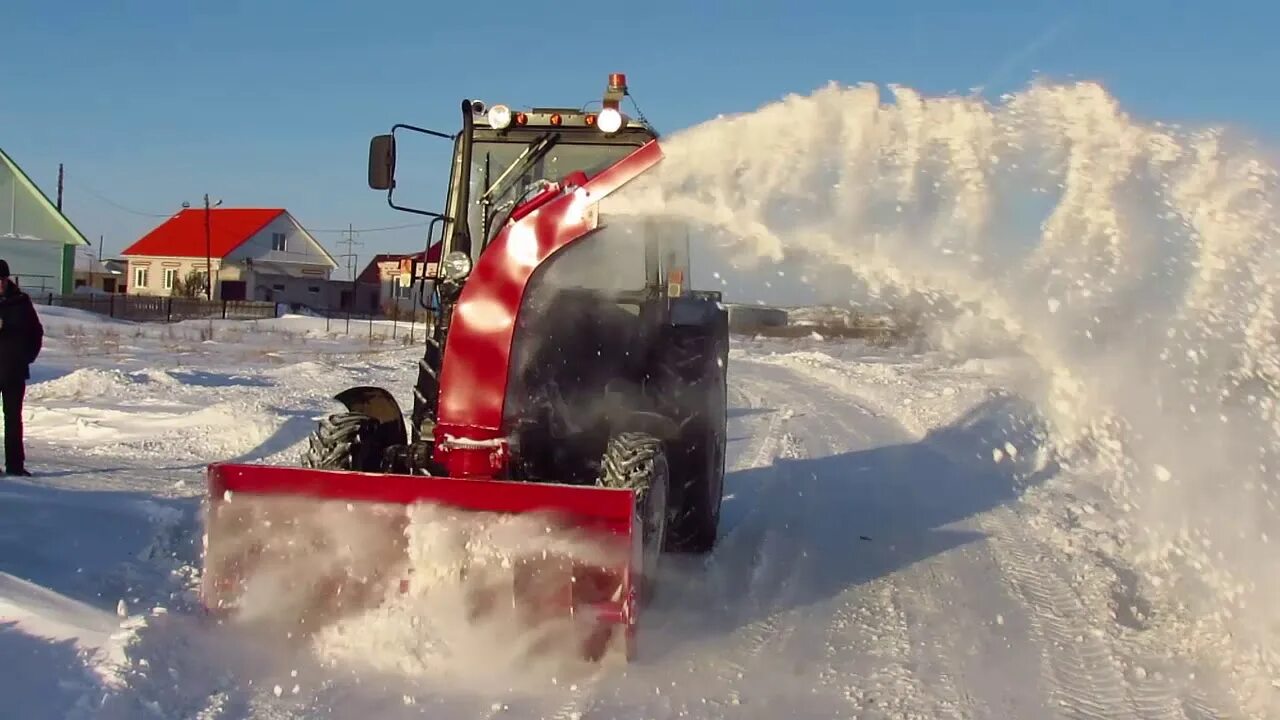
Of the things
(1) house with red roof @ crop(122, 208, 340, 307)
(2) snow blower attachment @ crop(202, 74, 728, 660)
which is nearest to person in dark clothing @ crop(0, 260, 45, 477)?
(2) snow blower attachment @ crop(202, 74, 728, 660)

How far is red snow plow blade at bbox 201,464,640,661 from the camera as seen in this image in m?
4.49

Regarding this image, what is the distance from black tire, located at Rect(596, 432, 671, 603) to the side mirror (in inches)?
66.6

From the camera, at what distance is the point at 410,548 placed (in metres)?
4.64

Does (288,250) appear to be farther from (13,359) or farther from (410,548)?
(410,548)

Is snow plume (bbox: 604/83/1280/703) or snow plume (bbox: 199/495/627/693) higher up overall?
snow plume (bbox: 604/83/1280/703)

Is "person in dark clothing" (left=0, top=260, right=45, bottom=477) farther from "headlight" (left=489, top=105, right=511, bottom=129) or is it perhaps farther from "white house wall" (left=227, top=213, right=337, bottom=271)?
"white house wall" (left=227, top=213, right=337, bottom=271)

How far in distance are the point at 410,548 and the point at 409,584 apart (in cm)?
16

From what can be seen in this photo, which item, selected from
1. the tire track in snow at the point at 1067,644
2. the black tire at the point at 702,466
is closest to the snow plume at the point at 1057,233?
the tire track in snow at the point at 1067,644

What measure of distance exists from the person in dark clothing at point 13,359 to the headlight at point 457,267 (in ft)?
14.2

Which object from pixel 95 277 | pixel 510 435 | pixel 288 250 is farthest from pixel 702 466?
Answer: pixel 95 277

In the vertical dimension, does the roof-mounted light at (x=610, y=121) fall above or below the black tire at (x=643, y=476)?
above

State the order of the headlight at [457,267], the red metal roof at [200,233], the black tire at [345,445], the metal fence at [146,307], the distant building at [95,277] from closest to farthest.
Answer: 1. the black tire at [345,445]
2. the headlight at [457,267]
3. the metal fence at [146,307]
4. the red metal roof at [200,233]
5. the distant building at [95,277]

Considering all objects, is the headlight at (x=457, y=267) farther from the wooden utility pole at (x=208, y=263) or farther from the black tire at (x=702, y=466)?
the wooden utility pole at (x=208, y=263)

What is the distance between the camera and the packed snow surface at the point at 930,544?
14.4ft
